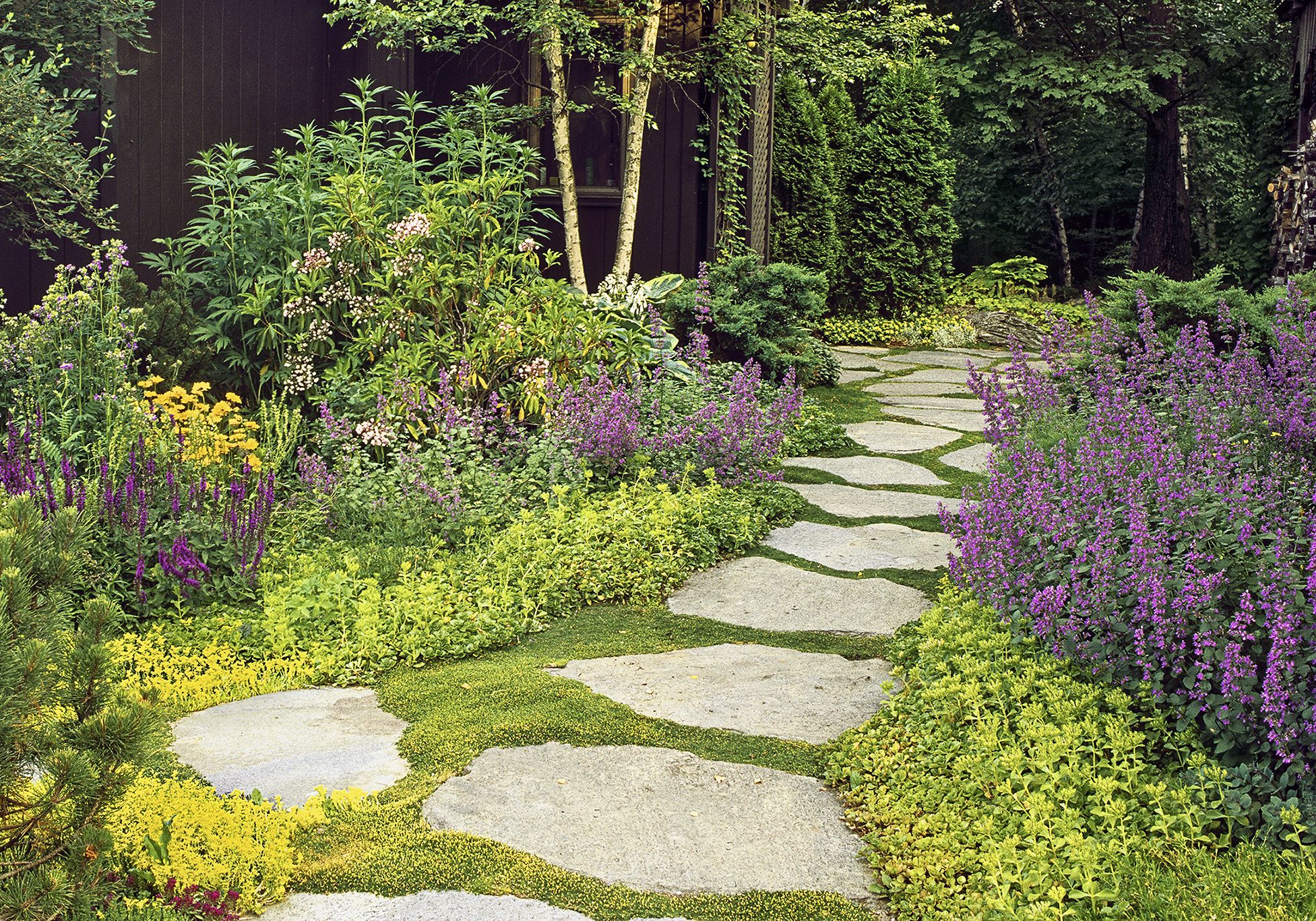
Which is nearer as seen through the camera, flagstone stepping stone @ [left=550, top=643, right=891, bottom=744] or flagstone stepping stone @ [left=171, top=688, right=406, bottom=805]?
flagstone stepping stone @ [left=171, top=688, right=406, bottom=805]

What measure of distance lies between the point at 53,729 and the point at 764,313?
6.34 metres

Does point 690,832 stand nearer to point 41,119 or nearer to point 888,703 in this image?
point 888,703

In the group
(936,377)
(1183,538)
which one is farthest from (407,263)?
(936,377)

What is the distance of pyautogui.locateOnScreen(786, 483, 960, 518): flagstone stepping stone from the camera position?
5.22m

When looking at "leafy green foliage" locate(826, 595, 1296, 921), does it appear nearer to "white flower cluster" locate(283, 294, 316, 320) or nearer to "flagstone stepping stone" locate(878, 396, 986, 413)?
"white flower cluster" locate(283, 294, 316, 320)

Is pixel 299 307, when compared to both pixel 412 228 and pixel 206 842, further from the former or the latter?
pixel 206 842

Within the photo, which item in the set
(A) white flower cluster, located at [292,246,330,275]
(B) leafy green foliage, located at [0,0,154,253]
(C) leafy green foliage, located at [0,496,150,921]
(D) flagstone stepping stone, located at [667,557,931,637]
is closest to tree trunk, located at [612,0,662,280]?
(A) white flower cluster, located at [292,246,330,275]

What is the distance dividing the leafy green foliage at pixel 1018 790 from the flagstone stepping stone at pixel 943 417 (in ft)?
14.4

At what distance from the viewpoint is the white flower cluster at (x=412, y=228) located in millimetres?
5387

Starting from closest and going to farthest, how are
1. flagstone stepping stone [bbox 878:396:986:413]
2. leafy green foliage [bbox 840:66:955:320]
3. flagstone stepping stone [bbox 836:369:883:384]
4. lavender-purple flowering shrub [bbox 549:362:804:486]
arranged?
lavender-purple flowering shrub [bbox 549:362:804:486], flagstone stepping stone [bbox 878:396:986:413], flagstone stepping stone [bbox 836:369:883:384], leafy green foliage [bbox 840:66:955:320]

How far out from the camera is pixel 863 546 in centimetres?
471

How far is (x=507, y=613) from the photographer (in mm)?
3828

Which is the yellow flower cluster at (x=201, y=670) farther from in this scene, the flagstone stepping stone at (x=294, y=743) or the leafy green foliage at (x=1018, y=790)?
the leafy green foliage at (x=1018, y=790)

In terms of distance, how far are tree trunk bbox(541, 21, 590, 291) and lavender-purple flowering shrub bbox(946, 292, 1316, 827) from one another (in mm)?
4174
